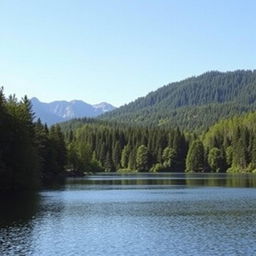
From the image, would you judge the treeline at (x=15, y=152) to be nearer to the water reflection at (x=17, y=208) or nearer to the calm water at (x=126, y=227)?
the water reflection at (x=17, y=208)

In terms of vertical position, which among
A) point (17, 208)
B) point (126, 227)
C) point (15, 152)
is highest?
point (15, 152)

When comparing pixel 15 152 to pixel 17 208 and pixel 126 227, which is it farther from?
pixel 126 227

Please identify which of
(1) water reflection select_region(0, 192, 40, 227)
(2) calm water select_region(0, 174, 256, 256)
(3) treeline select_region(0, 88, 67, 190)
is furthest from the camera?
(3) treeline select_region(0, 88, 67, 190)

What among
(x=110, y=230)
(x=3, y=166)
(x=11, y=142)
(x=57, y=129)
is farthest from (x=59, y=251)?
(x=57, y=129)

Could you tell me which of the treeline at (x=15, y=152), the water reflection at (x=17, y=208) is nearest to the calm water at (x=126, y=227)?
the water reflection at (x=17, y=208)

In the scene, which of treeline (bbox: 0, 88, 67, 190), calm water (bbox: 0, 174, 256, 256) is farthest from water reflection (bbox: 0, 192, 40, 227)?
treeline (bbox: 0, 88, 67, 190)

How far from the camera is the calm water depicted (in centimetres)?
4388

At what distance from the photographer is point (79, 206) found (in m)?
78.4

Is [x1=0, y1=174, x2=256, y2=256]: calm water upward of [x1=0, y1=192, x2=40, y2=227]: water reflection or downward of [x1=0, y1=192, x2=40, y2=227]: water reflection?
downward

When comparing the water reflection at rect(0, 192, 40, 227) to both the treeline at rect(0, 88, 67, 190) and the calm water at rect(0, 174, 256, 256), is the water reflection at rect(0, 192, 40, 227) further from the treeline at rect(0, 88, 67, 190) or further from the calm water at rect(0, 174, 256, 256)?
the treeline at rect(0, 88, 67, 190)

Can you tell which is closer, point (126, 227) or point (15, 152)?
point (126, 227)

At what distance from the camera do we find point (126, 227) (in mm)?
56312

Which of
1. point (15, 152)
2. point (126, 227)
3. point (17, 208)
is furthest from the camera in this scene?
point (15, 152)

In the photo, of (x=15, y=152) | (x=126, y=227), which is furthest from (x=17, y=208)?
(x=15, y=152)
